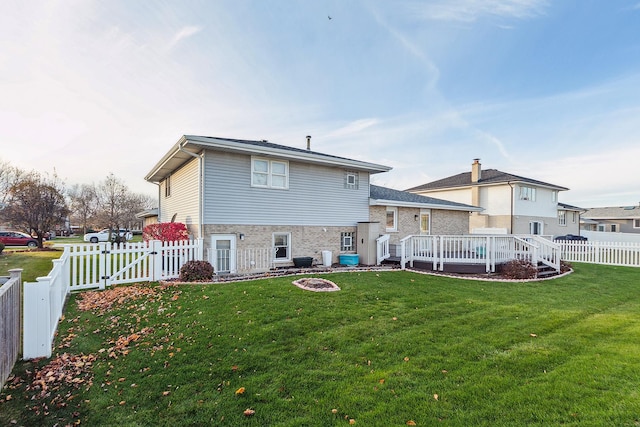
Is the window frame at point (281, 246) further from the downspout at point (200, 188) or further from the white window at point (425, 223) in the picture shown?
the white window at point (425, 223)

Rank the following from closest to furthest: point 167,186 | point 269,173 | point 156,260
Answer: point 156,260 < point 269,173 < point 167,186

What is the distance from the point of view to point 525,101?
17016 millimetres

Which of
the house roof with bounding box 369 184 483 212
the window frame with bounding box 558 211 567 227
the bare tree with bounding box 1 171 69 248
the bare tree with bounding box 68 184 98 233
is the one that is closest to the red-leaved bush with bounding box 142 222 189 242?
the house roof with bounding box 369 184 483 212

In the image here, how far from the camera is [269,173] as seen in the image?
12344 millimetres

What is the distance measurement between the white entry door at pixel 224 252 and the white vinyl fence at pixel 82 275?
770 millimetres

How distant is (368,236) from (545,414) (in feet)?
35.1

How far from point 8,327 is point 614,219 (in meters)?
64.7

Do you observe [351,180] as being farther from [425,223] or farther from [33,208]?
[33,208]

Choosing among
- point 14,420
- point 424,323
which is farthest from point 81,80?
point 424,323

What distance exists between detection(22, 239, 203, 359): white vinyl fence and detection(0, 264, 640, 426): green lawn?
354 mm

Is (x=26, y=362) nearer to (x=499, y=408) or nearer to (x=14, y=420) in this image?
(x=14, y=420)

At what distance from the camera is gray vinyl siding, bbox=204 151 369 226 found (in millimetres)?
11133

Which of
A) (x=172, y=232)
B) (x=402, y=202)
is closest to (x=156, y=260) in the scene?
(x=172, y=232)

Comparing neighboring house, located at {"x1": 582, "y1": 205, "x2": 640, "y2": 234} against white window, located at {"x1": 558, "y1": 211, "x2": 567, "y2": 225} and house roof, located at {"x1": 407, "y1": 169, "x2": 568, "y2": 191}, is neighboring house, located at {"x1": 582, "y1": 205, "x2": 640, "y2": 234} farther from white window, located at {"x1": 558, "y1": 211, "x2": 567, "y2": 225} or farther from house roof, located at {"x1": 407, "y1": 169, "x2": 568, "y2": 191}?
house roof, located at {"x1": 407, "y1": 169, "x2": 568, "y2": 191}
